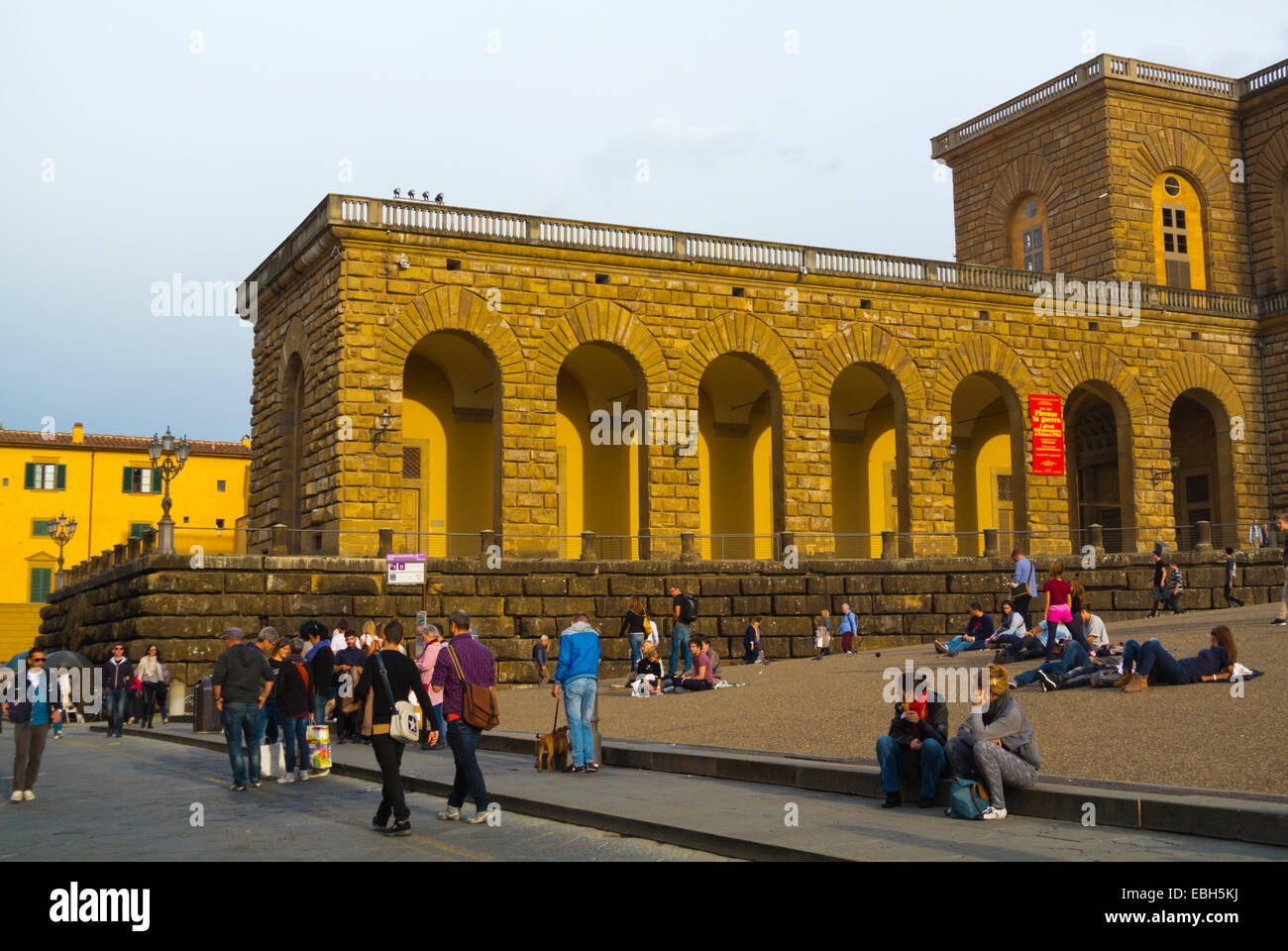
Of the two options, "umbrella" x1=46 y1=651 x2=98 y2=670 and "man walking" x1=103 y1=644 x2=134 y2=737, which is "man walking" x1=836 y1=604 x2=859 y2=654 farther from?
"umbrella" x1=46 y1=651 x2=98 y2=670

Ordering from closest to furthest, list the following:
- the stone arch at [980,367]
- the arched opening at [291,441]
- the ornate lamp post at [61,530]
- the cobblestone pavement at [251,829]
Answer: the cobblestone pavement at [251,829], the arched opening at [291,441], the stone arch at [980,367], the ornate lamp post at [61,530]

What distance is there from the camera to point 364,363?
26531 millimetres

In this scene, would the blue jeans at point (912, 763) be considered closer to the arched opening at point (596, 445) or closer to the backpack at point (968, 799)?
the backpack at point (968, 799)

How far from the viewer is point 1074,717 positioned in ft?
41.2

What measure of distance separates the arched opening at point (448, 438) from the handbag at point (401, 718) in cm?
2002

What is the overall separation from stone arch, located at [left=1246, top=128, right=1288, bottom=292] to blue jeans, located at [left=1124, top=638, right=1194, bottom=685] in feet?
91.3

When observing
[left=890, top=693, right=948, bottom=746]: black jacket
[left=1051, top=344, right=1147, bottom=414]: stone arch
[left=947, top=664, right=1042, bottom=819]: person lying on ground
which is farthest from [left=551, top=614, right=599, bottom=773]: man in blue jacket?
[left=1051, top=344, right=1147, bottom=414]: stone arch

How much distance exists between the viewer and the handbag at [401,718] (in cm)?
948

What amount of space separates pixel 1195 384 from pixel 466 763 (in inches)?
1190

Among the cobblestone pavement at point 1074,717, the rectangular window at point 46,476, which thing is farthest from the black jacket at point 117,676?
the rectangular window at point 46,476

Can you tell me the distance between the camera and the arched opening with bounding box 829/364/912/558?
1374 inches

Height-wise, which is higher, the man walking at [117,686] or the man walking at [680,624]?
the man walking at [680,624]
